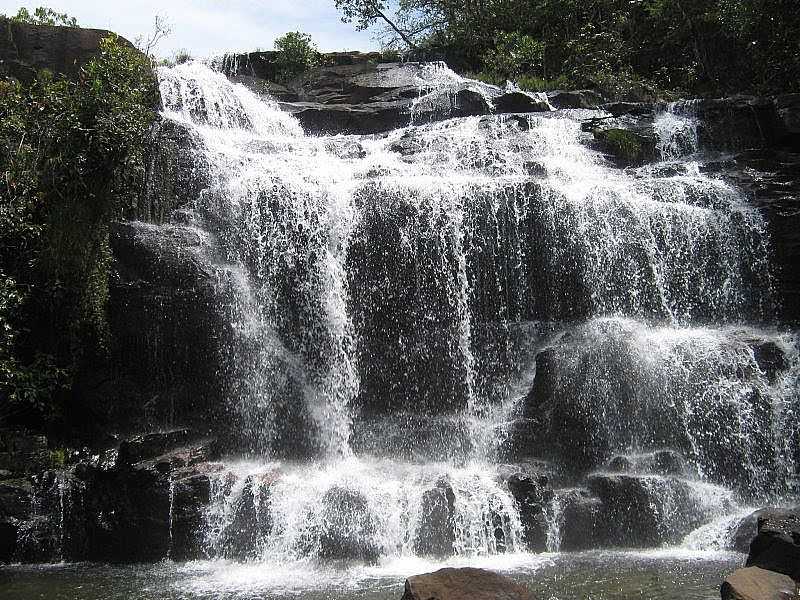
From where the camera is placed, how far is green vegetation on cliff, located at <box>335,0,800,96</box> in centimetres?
2095

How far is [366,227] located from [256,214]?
2265 mm

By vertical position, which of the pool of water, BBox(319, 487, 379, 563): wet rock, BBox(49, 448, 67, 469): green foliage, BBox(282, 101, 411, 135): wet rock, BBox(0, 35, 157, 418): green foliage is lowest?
the pool of water

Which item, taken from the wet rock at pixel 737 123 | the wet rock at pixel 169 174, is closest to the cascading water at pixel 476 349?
the wet rock at pixel 169 174

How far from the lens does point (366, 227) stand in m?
15.5

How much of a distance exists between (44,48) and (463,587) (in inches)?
714

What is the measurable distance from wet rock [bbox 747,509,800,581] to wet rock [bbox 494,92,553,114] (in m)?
14.4

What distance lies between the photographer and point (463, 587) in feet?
21.6

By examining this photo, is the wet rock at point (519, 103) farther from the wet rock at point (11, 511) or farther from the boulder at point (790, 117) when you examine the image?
the wet rock at point (11, 511)

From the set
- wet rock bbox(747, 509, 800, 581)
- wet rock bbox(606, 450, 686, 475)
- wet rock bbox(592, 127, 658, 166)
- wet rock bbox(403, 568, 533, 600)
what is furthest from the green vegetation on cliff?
wet rock bbox(403, 568, 533, 600)

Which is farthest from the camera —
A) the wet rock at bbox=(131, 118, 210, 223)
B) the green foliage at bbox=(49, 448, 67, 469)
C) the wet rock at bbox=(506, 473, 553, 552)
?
the wet rock at bbox=(131, 118, 210, 223)

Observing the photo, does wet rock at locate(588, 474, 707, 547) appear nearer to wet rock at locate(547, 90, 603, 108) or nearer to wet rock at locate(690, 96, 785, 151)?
wet rock at locate(690, 96, 785, 151)

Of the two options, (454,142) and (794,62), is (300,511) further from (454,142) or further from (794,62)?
(794,62)

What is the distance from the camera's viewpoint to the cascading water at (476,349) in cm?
1159

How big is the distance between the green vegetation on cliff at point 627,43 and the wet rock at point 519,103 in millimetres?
2261
